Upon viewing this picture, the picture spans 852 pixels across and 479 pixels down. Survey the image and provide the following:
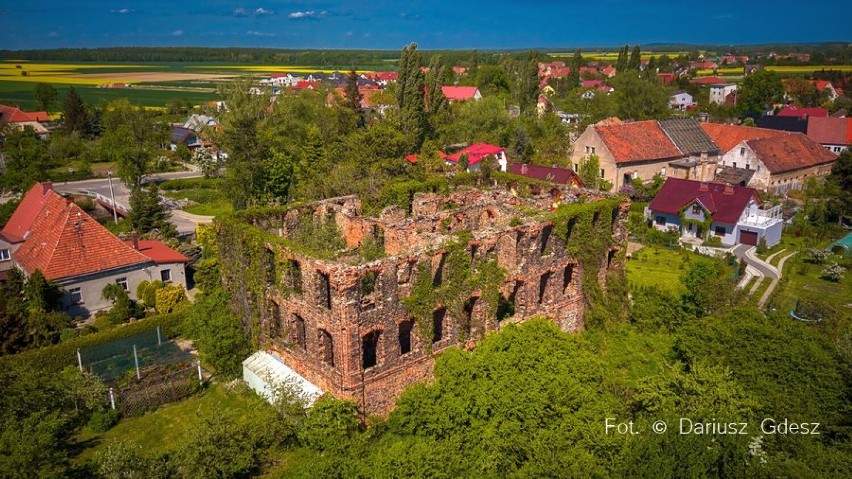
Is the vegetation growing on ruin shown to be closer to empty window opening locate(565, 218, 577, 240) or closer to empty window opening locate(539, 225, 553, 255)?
empty window opening locate(539, 225, 553, 255)

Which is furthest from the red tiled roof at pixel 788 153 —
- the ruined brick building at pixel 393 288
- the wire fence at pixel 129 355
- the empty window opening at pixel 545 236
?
the wire fence at pixel 129 355

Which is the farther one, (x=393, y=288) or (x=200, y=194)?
(x=200, y=194)

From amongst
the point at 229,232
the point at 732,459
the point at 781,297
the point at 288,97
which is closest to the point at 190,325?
the point at 229,232

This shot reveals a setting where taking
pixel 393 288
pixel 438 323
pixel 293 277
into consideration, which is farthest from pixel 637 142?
pixel 293 277

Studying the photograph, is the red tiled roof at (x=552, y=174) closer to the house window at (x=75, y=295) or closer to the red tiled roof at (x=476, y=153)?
the red tiled roof at (x=476, y=153)

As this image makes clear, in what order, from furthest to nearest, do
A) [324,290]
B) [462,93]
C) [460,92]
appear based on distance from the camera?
[460,92] < [462,93] < [324,290]

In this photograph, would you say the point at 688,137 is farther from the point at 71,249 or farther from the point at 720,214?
the point at 71,249

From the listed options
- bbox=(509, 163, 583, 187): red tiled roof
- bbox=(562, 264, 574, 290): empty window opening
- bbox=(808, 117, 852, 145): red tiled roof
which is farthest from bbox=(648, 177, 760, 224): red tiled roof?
bbox=(808, 117, 852, 145): red tiled roof
